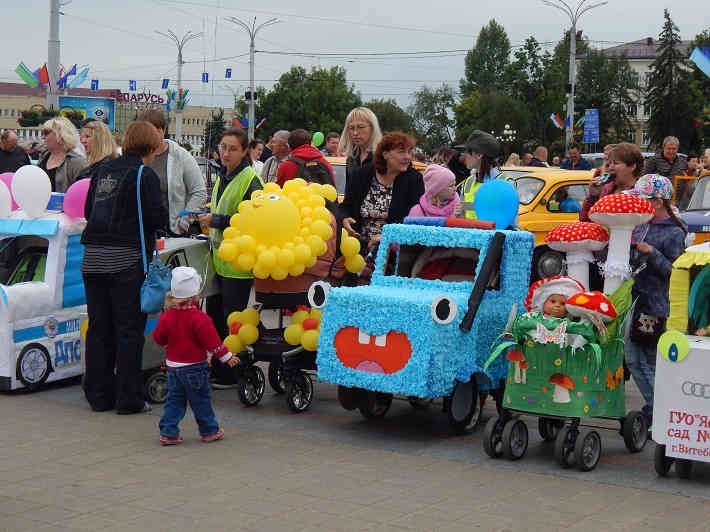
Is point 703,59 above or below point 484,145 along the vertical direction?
above

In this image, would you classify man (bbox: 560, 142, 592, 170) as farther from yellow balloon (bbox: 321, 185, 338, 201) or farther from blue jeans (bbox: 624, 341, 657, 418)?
blue jeans (bbox: 624, 341, 657, 418)

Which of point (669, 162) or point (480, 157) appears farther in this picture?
point (669, 162)

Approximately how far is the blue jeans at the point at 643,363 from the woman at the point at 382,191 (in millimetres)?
2211

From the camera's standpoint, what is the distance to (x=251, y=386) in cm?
852

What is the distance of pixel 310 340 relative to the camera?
811 cm

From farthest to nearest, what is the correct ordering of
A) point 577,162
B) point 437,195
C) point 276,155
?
point 577,162
point 276,155
point 437,195

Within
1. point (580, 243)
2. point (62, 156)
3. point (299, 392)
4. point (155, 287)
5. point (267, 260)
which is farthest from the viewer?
point (62, 156)

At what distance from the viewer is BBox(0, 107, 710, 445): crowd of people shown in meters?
7.30

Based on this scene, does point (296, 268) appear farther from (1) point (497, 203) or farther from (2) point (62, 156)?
(2) point (62, 156)

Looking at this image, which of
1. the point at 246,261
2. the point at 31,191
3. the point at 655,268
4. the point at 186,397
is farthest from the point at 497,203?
the point at 31,191

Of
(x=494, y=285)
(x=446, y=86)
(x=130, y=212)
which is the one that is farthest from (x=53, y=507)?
(x=446, y=86)

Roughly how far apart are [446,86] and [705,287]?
132 m

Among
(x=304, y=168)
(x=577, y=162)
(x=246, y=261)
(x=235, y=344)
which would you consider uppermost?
(x=577, y=162)

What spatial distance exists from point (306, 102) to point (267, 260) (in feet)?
296
